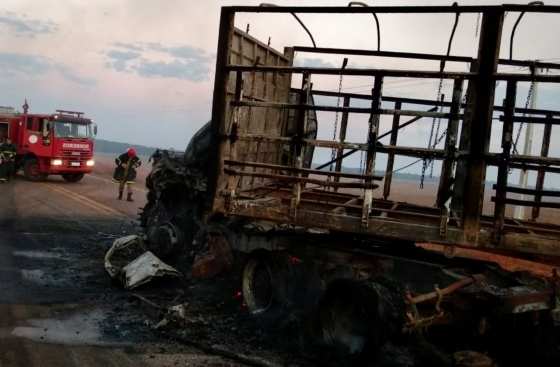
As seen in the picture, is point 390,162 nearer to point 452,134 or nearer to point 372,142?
point 372,142

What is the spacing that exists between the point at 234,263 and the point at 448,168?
3373 millimetres

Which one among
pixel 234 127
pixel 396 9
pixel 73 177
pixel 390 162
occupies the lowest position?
pixel 73 177

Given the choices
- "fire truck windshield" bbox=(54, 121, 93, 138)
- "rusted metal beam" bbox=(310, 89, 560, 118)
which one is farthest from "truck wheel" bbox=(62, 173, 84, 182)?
"rusted metal beam" bbox=(310, 89, 560, 118)

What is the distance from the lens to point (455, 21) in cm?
540

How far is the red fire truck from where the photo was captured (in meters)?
21.8

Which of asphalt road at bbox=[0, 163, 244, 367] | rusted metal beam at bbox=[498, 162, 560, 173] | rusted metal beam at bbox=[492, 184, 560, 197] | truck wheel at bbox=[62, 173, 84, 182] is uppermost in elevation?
rusted metal beam at bbox=[498, 162, 560, 173]

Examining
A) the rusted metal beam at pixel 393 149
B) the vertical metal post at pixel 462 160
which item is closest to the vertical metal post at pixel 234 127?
the rusted metal beam at pixel 393 149

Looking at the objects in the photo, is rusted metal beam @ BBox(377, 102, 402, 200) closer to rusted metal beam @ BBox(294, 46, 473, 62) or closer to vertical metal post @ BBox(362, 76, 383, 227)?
rusted metal beam @ BBox(294, 46, 473, 62)

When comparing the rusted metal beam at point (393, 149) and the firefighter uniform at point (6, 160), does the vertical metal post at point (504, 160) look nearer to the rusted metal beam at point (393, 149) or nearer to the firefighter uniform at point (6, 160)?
the rusted metal beam at point (393, 149)

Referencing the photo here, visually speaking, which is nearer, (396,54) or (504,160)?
(504,160)

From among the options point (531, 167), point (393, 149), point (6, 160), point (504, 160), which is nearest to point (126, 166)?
point (6, 160)

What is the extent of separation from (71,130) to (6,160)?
9.26ft

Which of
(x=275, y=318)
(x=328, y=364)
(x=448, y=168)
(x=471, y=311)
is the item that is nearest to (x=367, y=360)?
(x=328, y=364)

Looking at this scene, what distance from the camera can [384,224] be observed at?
5.35m
